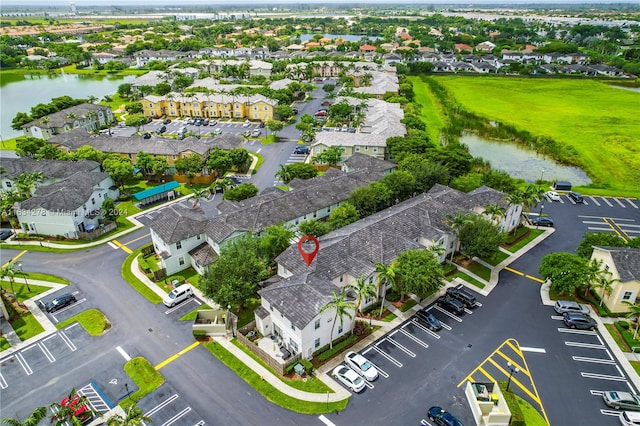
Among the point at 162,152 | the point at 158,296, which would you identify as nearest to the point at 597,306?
the point at 158,296

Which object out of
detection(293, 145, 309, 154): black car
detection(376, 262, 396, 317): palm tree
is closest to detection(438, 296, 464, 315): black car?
detection(376, 262, 396, 317): palm tree

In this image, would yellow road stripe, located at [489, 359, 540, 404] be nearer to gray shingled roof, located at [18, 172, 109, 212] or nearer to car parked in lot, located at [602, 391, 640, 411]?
car parked in lot, located at [602, 391, 640, 411]

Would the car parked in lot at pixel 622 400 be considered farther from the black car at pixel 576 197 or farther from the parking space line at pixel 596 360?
the black car at pixel 576 197

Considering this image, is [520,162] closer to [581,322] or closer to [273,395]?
[581,322]

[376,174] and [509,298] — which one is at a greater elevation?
[376,174]

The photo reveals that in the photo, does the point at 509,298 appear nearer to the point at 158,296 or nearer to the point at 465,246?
the point at 465,246

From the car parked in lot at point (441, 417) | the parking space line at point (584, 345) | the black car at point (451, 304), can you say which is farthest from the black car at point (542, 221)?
the car parked in lot at point (441, 417)

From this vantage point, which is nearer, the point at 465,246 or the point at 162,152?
the point at 465,246

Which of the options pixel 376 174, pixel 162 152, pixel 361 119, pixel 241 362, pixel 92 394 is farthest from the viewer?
pixel 361 119
